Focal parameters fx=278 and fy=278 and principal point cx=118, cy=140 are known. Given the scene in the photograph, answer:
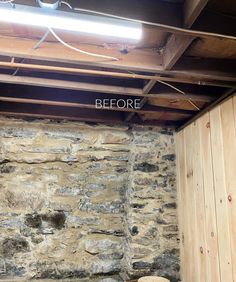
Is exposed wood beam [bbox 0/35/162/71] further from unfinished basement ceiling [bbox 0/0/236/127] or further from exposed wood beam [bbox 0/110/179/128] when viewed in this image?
exposed wood beam [bbox 0/110/179/128]

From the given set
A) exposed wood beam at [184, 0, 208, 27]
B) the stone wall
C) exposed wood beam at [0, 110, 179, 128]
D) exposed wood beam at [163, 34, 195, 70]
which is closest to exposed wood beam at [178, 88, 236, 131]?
exposed wood beam at [0, 110, 179, 128]

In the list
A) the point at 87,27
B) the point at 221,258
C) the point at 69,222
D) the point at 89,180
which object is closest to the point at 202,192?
the point at 221,258

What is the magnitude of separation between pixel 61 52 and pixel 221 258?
1.63 metres

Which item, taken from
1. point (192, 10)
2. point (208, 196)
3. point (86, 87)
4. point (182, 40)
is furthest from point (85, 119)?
point (192, 10)

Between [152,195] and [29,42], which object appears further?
[152,195]

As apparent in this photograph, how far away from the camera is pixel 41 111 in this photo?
97.4 inches

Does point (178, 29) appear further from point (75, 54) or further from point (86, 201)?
point (86, 201)

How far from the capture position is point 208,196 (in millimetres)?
2057

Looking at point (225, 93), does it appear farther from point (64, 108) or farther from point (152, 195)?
point (64, 108)

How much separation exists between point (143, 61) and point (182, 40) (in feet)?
0.98

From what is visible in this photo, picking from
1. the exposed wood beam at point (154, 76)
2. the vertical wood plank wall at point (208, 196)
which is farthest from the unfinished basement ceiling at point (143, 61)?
the vertical wood plank wall at point (208, 196)

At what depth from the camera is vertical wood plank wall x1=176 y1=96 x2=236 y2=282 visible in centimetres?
178

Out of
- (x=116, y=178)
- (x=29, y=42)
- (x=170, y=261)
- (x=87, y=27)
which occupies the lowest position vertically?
(x=170, y=261)

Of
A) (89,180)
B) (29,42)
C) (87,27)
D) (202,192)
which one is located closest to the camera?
(87,27)
